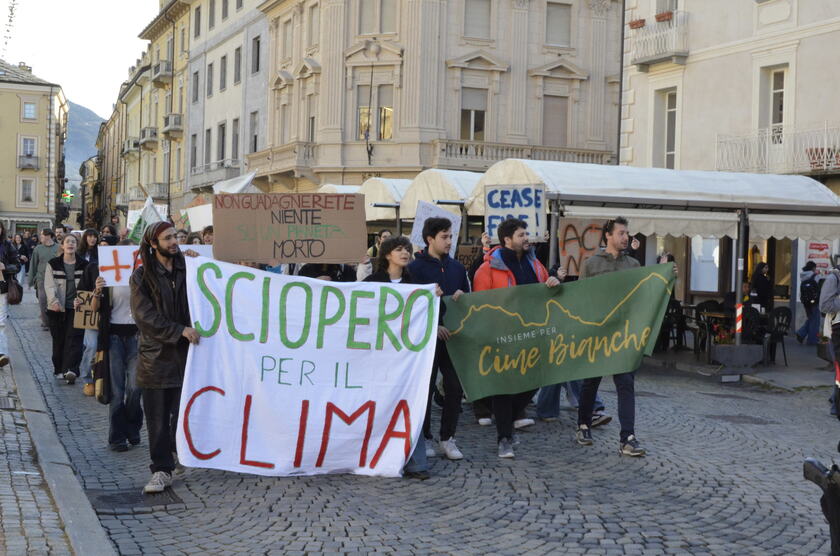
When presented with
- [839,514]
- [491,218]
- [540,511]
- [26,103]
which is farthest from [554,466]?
[26,103]

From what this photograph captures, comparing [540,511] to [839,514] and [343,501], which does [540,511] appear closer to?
[343,501]

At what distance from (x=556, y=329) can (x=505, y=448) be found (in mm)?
1073

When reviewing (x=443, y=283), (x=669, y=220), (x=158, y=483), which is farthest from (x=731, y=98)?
(x=158, y=483)

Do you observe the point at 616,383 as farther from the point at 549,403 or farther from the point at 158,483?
the point at 158,483

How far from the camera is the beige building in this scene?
86.1 meters

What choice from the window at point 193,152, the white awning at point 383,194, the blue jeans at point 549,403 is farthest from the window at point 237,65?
the blue jeans at point 549,403

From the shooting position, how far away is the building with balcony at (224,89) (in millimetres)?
45531

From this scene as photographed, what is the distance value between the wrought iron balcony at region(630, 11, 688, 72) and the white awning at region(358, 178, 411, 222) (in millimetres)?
6840

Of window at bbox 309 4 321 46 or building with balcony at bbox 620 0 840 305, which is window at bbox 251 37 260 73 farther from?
building with balcony at bbox 620 0 840 305

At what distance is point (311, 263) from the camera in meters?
9.09

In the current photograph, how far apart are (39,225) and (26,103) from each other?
10.1 metres

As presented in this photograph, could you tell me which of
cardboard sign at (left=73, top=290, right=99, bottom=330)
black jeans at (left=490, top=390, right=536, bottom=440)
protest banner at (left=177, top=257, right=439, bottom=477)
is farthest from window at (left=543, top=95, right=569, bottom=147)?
protest banner at (left=177, top=257, right=439, bottom=477)

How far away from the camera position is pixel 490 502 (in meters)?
6.93

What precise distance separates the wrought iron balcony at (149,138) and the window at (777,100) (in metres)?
50.5
